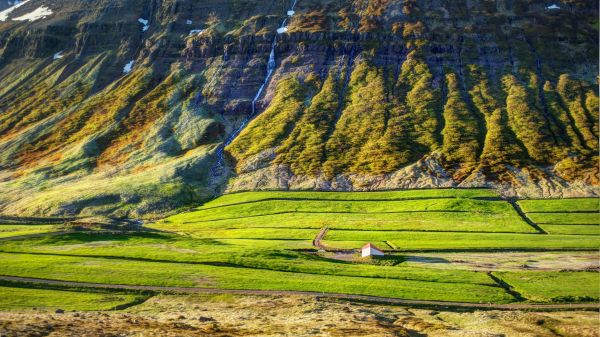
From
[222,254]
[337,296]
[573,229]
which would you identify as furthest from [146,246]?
[573,229]

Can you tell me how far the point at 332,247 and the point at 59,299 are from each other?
173 feet

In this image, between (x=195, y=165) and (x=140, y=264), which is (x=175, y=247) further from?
(x=195, y=165)

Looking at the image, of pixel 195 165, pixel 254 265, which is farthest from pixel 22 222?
pixel 254 265

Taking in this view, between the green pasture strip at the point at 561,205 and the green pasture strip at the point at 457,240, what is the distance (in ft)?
67.8

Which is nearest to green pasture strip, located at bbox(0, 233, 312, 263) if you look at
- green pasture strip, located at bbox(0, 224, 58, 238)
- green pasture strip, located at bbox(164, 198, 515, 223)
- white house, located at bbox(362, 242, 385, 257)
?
green pasture strip, located at bbox(0, 224, 58, 238)

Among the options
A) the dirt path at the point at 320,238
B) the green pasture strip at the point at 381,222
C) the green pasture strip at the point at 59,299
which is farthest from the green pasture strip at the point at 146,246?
the green pasture strip at the point at 59,299

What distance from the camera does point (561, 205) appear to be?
452ft

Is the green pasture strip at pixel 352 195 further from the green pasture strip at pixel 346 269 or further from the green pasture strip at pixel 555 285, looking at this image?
the green pasture strip at pixel 555 285

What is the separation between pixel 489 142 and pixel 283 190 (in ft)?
219

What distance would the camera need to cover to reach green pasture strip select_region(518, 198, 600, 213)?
135000 millimetres

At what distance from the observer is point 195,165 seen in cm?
17600

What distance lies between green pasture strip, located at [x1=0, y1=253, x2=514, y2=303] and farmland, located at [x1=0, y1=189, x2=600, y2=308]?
15cm

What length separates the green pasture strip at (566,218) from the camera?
417ft

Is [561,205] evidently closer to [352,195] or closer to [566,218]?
[566,218]
